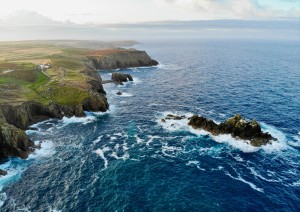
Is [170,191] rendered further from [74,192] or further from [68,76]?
[68,76]

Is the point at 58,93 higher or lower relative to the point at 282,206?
higher

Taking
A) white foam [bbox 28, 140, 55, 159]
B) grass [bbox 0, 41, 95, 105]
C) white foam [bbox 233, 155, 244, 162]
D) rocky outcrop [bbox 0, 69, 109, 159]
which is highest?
grass [bbox 0, 41, 95, 105]

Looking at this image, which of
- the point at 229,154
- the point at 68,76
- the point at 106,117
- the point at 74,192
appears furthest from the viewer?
the point at 68,76

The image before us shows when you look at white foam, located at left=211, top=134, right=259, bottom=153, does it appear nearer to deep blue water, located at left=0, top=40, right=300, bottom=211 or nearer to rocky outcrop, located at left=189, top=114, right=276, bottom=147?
deep blue water, located at left=0, top=40, right=300, bottom=211

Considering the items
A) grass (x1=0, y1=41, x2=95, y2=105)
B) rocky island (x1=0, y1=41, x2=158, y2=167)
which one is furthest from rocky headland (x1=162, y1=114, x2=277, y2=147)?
grass (x1=0, y1=41, x2=95, y2=105)

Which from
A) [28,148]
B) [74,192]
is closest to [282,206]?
[74,192]

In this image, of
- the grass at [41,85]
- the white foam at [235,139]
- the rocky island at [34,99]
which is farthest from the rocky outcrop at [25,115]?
the white foam at [235,139]

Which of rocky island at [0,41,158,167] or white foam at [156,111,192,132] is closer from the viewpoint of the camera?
rocky island at [0,41,158,167]
